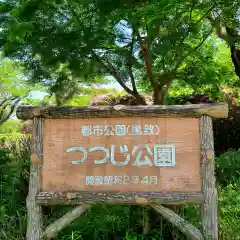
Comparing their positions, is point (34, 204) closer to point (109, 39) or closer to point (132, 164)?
point (132, 164)

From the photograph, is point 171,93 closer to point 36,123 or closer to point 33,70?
point 33,70

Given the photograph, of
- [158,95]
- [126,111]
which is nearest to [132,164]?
[126,111]

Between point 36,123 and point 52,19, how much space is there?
1902 millimetres

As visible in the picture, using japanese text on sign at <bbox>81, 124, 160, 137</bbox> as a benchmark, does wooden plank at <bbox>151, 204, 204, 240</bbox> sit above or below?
below

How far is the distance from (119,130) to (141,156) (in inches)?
11.3

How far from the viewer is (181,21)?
484cm

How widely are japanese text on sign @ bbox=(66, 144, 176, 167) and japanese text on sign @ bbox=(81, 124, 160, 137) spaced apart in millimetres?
111

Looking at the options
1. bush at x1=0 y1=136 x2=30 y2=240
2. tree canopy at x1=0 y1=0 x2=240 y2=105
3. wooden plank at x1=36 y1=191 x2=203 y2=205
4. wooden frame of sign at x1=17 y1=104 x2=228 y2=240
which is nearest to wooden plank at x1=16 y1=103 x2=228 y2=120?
wooden frame of sign at x1=17 y1=104 x2=228 y2=240

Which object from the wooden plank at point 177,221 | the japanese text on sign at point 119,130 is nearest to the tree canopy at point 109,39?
the japanese text on sign at point 119,130

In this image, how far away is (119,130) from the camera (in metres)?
3.32

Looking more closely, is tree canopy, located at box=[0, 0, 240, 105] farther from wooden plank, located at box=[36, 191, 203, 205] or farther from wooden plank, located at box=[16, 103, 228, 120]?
wooden plank, located at box=[36, 191, 203, 205]

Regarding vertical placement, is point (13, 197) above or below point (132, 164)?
below

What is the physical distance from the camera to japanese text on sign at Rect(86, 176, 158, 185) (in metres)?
3.22

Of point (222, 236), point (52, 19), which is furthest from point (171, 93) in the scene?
point (222, 236)
